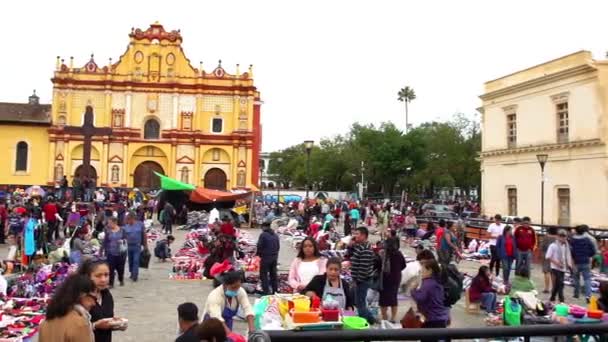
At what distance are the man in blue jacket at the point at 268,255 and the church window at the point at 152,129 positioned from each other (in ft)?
136

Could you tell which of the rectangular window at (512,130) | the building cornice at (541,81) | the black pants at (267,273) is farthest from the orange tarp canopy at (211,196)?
the black pants at (267,273)

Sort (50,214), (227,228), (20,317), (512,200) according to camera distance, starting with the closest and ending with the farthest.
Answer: (20,317) < (227,228) < (50,214) < (512,200)

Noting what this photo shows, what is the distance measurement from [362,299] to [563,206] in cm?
2237

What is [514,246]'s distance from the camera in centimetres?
1305

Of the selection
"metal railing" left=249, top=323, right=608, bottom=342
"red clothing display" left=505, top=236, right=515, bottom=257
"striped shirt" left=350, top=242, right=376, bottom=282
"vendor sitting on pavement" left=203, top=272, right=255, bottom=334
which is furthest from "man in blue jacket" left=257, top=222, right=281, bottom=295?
"metal railing" left=249, top=323, right=608, bottom=342

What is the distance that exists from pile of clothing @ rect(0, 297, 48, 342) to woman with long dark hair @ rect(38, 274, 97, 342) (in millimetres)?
4358

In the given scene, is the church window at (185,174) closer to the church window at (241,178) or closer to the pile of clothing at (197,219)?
the church window at (241,178)

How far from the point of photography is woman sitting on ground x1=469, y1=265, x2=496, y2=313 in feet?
35.7

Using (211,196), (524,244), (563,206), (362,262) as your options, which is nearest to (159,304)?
(362,262)

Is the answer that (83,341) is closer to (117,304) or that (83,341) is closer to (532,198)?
(117,304)

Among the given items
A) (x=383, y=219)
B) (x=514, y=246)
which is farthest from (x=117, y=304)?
(x=383, y=219)

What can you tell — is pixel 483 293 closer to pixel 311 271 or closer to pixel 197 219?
pixel 311 271

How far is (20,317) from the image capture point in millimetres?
9320

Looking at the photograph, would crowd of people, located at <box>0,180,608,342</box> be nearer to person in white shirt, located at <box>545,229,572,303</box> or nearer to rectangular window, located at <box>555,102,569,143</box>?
person in white shirt, located at <box>545,229,572,303</box>
